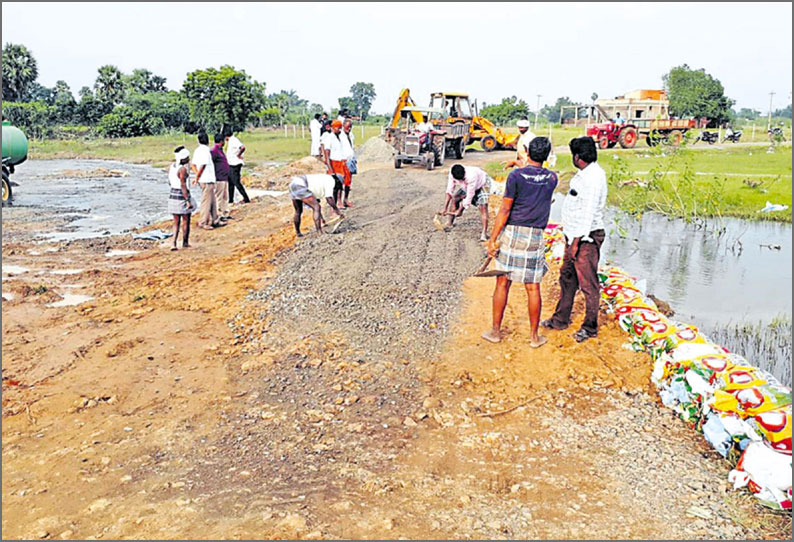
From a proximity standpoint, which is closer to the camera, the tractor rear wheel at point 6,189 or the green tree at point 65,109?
the tractor rear wheel at point 6,189

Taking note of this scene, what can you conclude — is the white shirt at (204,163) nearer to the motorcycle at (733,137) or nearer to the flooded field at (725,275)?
the flooded field at (725,275)

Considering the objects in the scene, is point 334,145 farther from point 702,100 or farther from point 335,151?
point 702,100

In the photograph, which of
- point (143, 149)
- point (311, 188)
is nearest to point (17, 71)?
point (143, 149)

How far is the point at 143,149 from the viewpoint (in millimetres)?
32000

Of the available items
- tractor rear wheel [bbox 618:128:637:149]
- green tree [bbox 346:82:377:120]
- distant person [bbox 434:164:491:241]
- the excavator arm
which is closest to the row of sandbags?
distant person [bbox 434:164:491:241]

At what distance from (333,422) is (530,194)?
2.36 metres

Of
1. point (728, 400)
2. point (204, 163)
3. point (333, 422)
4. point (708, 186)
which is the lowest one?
point (333, 422)

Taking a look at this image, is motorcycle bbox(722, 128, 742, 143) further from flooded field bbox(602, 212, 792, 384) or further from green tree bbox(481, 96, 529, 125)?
flooded field bbox(602, 212, 792, 384)

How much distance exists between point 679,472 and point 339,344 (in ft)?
9.31

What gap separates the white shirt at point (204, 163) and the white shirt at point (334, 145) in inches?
73.9

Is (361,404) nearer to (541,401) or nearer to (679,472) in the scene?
(541,401)

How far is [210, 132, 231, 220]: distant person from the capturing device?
1105 cm

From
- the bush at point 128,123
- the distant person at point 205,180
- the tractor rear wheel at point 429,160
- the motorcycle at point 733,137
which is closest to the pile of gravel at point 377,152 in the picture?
the tractor rear wheel at point 429,160

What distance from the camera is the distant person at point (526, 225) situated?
5.03 metres
